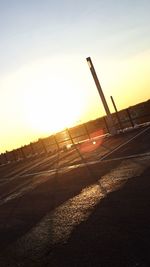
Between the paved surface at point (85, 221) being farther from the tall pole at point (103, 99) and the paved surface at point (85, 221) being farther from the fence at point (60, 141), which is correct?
the fence at point (60, 141)

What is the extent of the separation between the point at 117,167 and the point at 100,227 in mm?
5908

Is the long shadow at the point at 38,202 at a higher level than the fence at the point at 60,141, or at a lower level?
lower

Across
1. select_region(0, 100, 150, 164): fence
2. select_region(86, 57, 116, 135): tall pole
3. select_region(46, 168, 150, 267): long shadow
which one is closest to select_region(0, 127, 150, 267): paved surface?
select_region(46, 168, 150, 267): long shadow

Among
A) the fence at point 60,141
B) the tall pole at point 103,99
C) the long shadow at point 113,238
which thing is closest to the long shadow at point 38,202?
the long shadow at point 113,238

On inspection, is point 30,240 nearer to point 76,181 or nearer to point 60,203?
point 60,203

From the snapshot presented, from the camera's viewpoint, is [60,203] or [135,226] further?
[60,203]

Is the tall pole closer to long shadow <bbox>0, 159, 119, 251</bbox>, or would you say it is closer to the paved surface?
long shadow <bbox>0, 159, 119, 251</bbox>

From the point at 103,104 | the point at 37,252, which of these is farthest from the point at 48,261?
the point at 103,104

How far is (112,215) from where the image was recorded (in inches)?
289

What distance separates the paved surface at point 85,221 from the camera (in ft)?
18.7

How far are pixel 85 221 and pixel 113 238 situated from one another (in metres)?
1.49

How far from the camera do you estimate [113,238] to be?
6.09 meters

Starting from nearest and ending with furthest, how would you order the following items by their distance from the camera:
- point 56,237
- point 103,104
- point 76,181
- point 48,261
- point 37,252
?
point 48,261
point 37,252
point 56,237
point 76,181
point 103,104

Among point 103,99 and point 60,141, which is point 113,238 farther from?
point 60,141
